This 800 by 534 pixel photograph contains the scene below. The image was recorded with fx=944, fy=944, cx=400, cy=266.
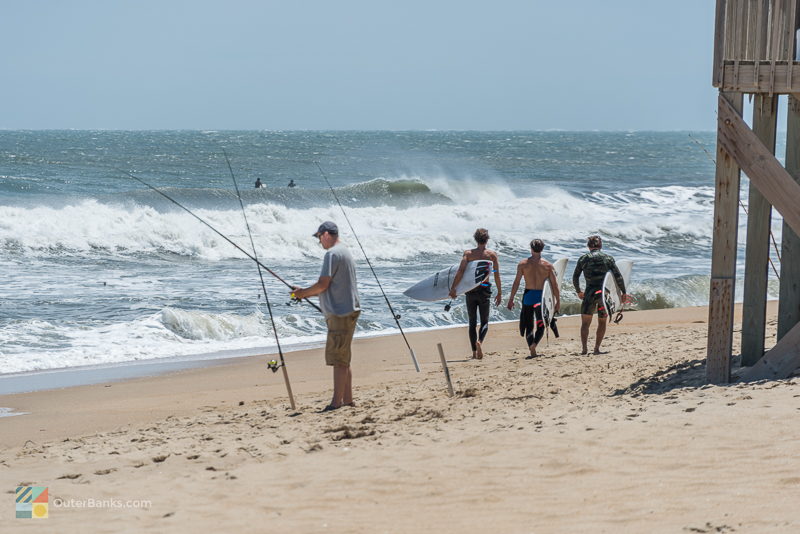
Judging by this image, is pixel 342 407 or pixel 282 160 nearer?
pixel 342 407

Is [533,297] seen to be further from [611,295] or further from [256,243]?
[256,243]

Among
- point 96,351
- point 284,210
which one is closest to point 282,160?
point 284,210

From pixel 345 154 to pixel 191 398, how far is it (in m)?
47.6

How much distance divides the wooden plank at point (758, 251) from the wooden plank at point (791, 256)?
0.14m

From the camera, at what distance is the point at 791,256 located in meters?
6.45

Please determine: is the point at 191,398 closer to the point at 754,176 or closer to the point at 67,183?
the point at 754,176

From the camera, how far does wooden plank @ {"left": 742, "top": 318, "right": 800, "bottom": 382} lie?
6035 mm

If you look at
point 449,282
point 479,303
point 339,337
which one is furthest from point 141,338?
point 339,337

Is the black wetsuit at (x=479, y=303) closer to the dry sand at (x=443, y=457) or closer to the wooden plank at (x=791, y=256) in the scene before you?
the dry sand at (x=443, y=457)

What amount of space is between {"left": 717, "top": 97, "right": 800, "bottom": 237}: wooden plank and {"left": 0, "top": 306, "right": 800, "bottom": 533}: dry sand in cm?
112

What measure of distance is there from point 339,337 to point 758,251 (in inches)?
114

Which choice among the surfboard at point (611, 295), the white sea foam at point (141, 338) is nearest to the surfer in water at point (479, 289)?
the surfboard at point (611, 295)

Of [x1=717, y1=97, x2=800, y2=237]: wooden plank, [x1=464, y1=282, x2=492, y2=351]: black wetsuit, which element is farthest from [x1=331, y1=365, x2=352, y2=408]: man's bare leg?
[x1=717, y1=97, x2=800, y2=237]: wooden plank

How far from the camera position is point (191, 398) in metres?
8.00
